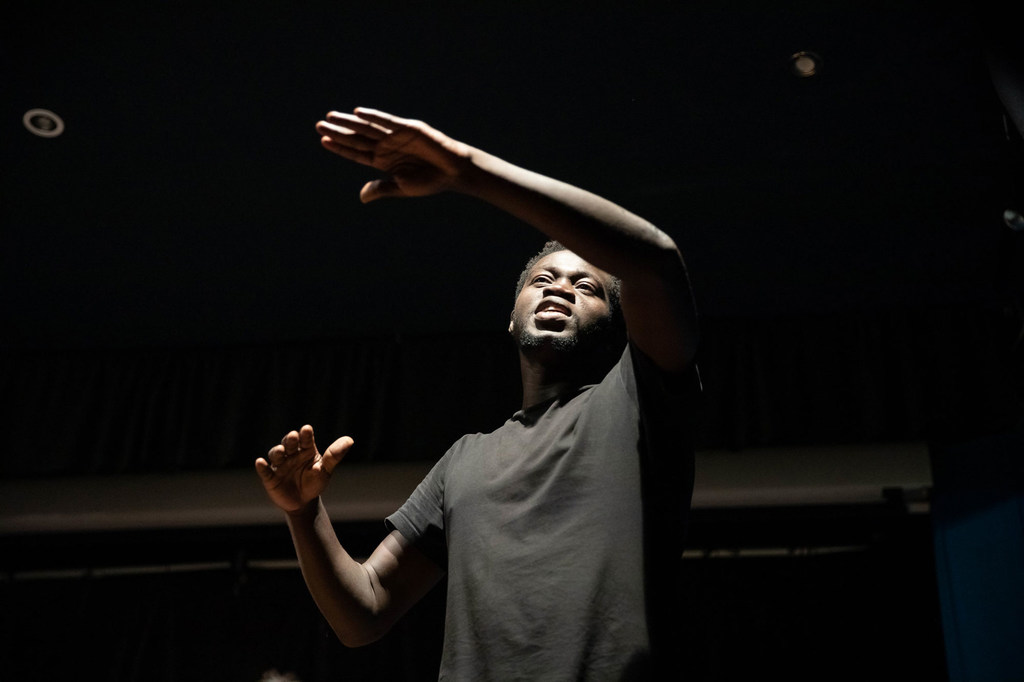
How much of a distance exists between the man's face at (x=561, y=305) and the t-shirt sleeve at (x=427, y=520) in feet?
0.74

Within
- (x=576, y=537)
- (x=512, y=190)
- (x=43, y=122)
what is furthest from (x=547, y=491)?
(x=43, y=122)

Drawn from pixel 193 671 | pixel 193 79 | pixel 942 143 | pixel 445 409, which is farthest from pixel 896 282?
pixel 193 671

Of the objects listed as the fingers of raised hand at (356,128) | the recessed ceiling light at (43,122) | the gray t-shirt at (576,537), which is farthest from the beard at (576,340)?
the recessed ceiling light at (43,122)

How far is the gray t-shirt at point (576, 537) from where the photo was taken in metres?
0.99

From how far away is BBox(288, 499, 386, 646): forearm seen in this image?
120 centimetres

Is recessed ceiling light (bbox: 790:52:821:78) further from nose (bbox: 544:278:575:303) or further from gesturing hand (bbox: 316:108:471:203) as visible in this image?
gesturing hand (bbox: 316:108:471:203)

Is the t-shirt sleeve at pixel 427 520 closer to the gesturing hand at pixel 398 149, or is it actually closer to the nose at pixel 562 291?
the nose at pixel 562 291

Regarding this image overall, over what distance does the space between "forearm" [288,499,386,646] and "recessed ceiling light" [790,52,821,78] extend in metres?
1.75

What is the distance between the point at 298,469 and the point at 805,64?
1.79 metres

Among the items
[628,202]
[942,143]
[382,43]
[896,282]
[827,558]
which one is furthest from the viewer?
[827,558]

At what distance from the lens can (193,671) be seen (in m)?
3.66

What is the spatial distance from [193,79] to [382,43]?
1.74ft

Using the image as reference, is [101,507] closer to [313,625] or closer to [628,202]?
[313,625]

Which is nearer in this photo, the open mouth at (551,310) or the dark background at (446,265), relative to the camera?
the open mouth at (551,310)
